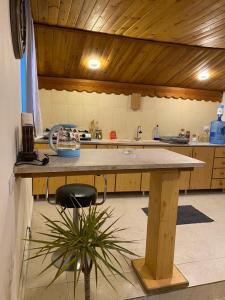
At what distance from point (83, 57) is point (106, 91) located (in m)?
0.82

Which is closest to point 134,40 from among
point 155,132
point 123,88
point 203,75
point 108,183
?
point 123,88

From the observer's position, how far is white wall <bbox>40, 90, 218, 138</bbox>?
3857mm

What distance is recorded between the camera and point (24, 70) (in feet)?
7.09

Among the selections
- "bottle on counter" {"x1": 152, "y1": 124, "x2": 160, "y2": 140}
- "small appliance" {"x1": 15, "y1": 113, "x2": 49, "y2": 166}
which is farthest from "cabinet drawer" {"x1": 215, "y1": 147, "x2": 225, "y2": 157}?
"small appliance" {"x1": 15, "y1": 113, "x2": 49, "y2": 166}

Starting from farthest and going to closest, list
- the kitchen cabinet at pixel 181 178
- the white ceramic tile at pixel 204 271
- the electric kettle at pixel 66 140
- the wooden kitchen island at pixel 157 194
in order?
the kitchen cabinet at pixel 181 178
the white ceramic tile at pixel 204 271
the electric kettle at pixel 66 140
the wooden kitchen island at pixel 157 194

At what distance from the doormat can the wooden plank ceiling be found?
214 centimetres

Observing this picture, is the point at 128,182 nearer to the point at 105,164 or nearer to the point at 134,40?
the point at 134,40

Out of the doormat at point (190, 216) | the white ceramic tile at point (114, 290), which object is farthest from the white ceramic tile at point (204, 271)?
the doormat at point (190, 216)

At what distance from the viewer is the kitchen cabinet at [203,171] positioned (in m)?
3.92

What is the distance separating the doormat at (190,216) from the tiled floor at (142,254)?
96mm

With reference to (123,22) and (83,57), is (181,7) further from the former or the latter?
(83,57)

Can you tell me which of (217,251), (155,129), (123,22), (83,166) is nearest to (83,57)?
(123,22)

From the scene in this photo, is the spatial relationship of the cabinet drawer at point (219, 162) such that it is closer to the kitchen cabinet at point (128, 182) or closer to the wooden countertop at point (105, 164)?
the kitchen cabinet at point (128, 182)

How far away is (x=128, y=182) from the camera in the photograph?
12.4 feet
